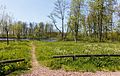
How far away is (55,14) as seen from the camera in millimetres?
85375

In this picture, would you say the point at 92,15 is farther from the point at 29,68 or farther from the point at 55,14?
the point at 29,68

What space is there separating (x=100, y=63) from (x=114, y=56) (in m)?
3.07

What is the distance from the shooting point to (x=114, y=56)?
22.9 meters

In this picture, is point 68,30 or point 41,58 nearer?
point 41,58

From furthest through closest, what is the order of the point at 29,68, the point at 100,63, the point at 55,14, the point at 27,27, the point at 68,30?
the point at 27,27 < the point at 68,30 < the point at 55,14 < the point at 100,63 < the point at 29,68

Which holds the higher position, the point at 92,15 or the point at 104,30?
the point at 92,15

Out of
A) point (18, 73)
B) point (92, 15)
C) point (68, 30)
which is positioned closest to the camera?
point (18, 73)

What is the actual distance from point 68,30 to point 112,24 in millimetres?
17393

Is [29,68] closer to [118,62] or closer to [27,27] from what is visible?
[118,62]

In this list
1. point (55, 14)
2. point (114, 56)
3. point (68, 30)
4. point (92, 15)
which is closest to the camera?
point (114, 56)

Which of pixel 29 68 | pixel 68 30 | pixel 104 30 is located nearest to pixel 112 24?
pixel 104 30

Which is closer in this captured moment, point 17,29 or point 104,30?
point 104,30

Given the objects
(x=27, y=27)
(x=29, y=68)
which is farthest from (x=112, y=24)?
(x=27, y=27)

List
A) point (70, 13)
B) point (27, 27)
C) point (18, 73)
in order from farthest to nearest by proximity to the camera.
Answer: point (27, 27) → point (70, 13) → point (18, 73)
